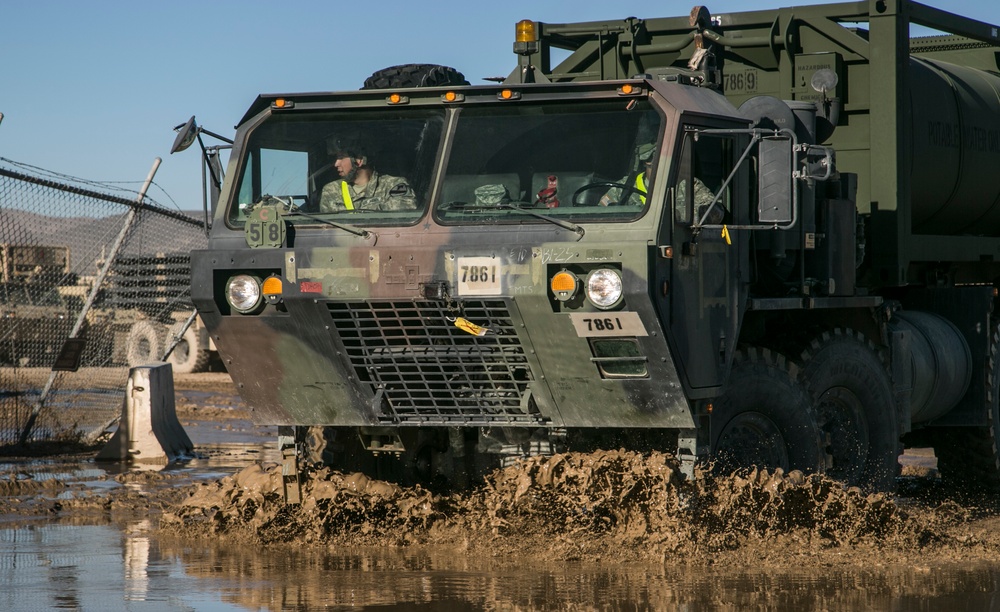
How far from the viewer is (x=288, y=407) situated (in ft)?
27.1

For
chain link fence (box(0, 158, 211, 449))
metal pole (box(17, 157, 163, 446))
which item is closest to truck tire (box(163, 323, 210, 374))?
chain link fence (box(0, 158, 211, 449))

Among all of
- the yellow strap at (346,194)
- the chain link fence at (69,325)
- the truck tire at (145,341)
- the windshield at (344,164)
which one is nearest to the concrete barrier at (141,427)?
the chain link fence at (69,325)

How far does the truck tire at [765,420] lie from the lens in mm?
8102

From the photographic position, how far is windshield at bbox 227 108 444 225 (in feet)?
26.3

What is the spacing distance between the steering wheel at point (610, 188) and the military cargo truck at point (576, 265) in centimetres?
2

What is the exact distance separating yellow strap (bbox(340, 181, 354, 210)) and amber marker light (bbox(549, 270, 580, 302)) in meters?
1.37

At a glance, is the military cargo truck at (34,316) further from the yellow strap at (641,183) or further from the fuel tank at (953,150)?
the fuel tank at (953,150)

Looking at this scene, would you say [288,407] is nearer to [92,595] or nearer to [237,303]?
[237,303]

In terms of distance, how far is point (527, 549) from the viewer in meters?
7.91

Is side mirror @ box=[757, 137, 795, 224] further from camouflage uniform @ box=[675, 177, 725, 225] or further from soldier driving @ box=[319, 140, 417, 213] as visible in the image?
soldier driving @ box=[319, 140, 417, 213]

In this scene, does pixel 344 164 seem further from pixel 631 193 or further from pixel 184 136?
pixel 631 193

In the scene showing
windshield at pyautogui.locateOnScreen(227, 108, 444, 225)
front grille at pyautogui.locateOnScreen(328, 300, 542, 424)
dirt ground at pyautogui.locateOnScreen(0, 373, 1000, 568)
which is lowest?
dirt ground at pyautogui.locateOnScreen(0, 373, 1000, 568)

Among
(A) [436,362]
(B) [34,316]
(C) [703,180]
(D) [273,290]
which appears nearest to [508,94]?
(C) [703,180]

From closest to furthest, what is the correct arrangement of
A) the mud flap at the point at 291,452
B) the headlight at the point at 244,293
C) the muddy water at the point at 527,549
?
1. the muddy water at the point at 527,549
2. the headlight at the point at 244,293
3. the mud flap at the point at 291,452
